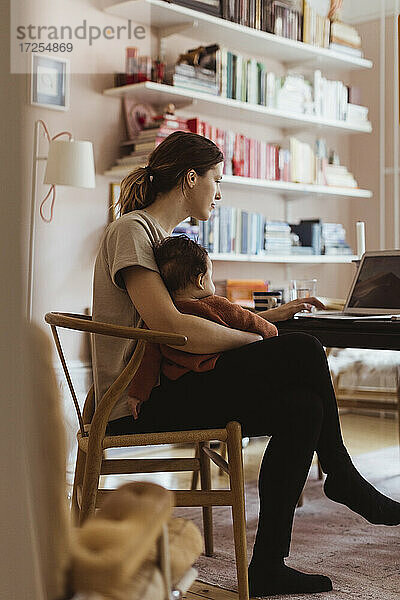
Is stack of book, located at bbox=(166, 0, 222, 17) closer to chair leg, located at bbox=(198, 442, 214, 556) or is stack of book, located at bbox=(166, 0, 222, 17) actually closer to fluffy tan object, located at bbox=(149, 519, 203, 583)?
chair leg, located at bbox=(198, 442, 214, 556)

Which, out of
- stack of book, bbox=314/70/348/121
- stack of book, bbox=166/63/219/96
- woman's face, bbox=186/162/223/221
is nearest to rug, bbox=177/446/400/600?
woman's face, bbox=186/162/223/221

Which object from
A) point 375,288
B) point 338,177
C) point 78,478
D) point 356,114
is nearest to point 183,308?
point 78,478

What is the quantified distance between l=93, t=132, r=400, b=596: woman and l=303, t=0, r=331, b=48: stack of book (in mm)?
2837

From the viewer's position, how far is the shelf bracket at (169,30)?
3.80 meters

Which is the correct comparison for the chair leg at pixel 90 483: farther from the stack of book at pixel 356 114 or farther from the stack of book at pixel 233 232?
the stack of book at pixel 356 114

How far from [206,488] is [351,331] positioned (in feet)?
1.93

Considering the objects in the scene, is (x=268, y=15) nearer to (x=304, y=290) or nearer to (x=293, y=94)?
(x=293, y=94)

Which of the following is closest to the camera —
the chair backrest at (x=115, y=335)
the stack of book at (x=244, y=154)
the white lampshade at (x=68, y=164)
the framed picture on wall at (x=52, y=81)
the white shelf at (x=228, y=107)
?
the chair backrest at (x=115, y=335)

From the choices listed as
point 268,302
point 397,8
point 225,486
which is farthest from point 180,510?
point 397,8

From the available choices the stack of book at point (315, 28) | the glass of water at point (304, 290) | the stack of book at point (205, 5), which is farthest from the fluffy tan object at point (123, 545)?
the stack of book at point (315, 28)

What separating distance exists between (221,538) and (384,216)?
2.97m

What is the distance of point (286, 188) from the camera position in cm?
429

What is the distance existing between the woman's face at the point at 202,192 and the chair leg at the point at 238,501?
1.93ft

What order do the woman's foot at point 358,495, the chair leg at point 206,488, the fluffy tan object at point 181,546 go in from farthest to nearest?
the chair leg at point 206,488 < the woman's foot at point 358,495 < the fluffy tan object at point 181,546
